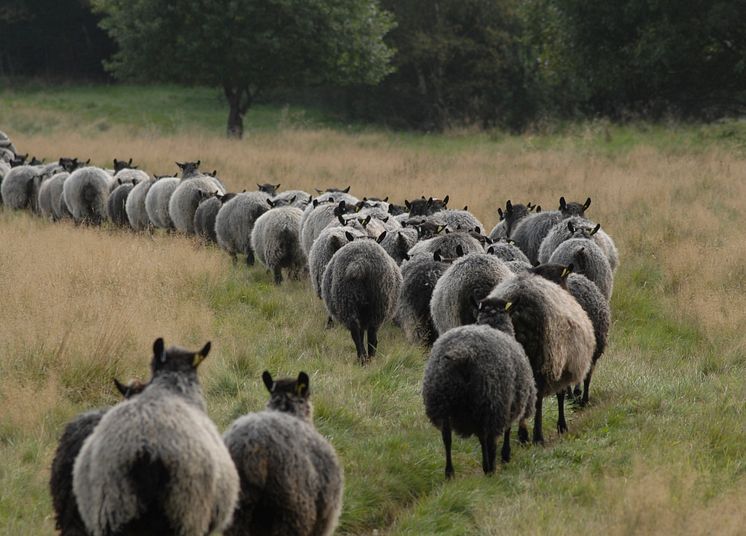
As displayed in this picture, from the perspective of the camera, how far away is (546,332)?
7359 mm

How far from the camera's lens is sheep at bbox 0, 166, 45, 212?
20188 millimetres

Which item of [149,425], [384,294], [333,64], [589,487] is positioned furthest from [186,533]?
[333,64]

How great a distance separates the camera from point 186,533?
445 centimetres

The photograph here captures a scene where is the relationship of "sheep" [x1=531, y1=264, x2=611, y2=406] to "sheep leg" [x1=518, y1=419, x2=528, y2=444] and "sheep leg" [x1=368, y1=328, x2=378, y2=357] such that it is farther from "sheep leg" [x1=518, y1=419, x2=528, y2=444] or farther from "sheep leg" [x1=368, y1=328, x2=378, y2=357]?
"sheep leg" [x1=368, y1=328, x2=378, y2=357]

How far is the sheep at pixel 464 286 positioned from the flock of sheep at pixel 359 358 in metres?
0.01

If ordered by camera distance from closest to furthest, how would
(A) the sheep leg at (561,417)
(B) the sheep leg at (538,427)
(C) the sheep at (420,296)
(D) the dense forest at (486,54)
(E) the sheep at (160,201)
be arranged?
1. (B) the sheep leg at (538,427)
2. (A) the sheep leg at (561,417)
3. (C) the sheep at (420,296)
4. (E) the sheep at (160,201)
5. (D) the dense forest at (486,54)

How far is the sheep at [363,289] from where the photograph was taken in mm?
9711

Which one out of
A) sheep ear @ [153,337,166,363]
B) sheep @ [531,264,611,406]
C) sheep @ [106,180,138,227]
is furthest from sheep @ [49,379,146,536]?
sheep @ [106,180,138,227]

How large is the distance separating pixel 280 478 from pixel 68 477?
120 centimetres

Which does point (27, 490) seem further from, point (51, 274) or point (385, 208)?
point (385, 208)

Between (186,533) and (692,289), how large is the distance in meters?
9.27

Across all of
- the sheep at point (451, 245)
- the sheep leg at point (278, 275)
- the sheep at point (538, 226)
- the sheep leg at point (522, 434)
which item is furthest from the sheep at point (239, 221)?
the sheep leg at point (522, 434)

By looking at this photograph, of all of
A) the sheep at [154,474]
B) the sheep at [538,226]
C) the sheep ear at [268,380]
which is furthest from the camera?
the sheep at [538,226]

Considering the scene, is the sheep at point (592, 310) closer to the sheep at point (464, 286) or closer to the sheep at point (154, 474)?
the sheep at point (464, 286)
